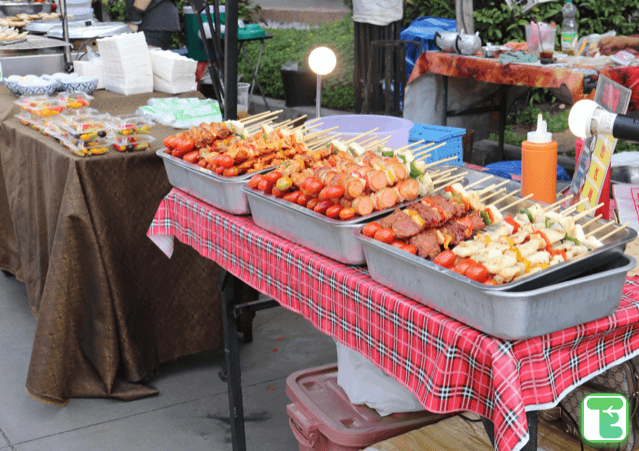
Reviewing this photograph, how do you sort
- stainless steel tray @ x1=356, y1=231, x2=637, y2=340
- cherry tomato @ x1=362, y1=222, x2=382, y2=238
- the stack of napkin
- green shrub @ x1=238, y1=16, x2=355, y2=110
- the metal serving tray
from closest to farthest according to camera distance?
stainless steel tray @ x1=356, y1=231, x2=637, y2=340 → cherry tomato @ x1=362, y1=222, x2=382, y2=238 → the metal serving tray → the stack of napkin → green shrub @ x1=238, y1=16, x2=355, y2=110

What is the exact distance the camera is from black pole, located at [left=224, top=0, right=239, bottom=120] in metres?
2.64

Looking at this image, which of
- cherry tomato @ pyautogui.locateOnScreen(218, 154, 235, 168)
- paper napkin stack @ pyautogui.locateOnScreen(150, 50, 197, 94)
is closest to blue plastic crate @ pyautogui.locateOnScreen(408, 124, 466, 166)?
cherry tomato @ pyautogui.locateOnScreen(218, 154, 235, 168)

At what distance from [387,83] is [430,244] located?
5127 millimetres

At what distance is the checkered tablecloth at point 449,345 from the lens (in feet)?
4.20

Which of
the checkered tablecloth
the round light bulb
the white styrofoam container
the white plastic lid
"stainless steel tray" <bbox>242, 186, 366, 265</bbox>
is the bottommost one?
the checkered tablecloth

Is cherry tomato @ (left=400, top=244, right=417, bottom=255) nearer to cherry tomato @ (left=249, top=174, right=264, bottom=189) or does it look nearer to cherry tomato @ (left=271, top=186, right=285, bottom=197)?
cherry tomato @ (left=271, top=186, right=285, bottom=197)

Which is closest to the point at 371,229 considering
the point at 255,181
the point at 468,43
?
the point at 255,181

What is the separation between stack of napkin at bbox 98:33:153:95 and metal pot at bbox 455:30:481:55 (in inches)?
99.6

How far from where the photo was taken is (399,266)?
147 centimetres

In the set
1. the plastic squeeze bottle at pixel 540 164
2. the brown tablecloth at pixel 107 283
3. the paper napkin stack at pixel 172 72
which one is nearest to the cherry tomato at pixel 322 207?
the plastic squeeze bottle at pixel 540 164

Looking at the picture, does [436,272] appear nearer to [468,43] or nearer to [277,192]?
[277,192]

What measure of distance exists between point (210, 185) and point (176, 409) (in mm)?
1336

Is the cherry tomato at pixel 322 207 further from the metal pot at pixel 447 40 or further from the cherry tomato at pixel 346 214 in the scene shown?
the metal pot at pixel 447 40

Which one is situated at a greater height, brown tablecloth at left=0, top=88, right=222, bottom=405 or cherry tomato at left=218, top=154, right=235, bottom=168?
cherry tomato at left=218, top=154, right=235, bottom=168
